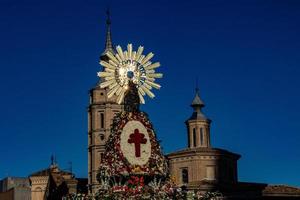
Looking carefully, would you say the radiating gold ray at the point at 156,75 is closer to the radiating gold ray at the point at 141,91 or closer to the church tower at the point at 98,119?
the radiating gold ray at the point at 141,91

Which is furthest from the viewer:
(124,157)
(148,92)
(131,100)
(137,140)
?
(148,92)

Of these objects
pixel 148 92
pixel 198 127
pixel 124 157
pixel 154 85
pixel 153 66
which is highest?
pixel 198 127

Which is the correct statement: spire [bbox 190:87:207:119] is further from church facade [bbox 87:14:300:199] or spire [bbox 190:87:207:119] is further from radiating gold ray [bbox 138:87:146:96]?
radiating gold ray [bbox 138:87:146:96]

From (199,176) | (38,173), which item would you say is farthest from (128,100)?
(38,173)

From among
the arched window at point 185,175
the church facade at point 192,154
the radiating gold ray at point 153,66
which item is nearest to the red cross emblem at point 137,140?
the radiating gold ray at point 153,66

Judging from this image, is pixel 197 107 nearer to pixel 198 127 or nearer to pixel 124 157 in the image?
pixel 198 127

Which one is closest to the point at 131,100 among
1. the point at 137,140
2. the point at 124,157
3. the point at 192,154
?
the point at 137,140

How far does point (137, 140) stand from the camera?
1148 inches

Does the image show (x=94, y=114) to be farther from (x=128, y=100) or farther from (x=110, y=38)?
(x=128, y=100)

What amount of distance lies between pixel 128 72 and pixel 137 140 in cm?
321

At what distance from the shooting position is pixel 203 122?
8031 cm

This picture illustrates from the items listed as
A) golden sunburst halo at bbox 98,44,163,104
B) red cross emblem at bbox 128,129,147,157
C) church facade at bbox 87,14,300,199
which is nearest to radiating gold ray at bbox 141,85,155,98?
golden sunburst halo at bbox 98,44,163,104

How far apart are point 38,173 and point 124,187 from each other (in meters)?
64.7

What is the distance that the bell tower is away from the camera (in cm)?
7906
